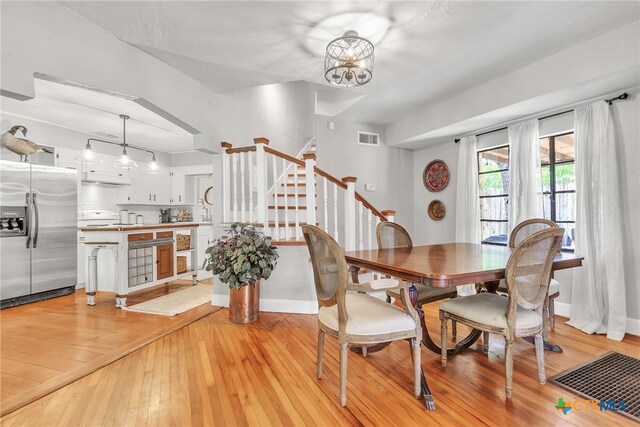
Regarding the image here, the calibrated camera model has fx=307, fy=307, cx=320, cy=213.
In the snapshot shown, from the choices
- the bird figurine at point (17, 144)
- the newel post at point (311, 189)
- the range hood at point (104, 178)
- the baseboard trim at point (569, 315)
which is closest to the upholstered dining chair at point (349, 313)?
the newel post at point (311, 189)

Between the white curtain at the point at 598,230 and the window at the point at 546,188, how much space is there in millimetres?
305

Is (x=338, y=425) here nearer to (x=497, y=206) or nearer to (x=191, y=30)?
(x=191, y=30)

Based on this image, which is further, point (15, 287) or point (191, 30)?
point (15, 287)

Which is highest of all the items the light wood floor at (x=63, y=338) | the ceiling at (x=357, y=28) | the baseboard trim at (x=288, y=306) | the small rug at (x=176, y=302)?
the ceiling at (x=357, y=28)

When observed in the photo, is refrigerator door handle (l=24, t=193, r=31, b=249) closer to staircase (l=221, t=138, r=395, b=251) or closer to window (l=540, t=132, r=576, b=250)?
staircase (l=221, t=138, r=395, b=251)

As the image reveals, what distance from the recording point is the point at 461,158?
14.5 feet

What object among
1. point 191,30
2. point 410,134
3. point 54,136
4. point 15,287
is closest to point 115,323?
point 15,287

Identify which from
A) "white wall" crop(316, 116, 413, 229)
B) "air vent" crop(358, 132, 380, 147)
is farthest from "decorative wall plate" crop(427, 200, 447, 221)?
"air vent" crop(358, 132, 380, 147)

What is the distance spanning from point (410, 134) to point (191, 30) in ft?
10.6

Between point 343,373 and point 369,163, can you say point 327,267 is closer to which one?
point 343,373

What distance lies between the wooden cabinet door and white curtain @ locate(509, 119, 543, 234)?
4606 mm

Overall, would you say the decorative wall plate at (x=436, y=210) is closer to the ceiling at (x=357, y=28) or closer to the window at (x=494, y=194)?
the window at (x=494, y=194)

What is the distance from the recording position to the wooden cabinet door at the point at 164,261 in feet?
14.0

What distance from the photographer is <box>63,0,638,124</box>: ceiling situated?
2.08m
